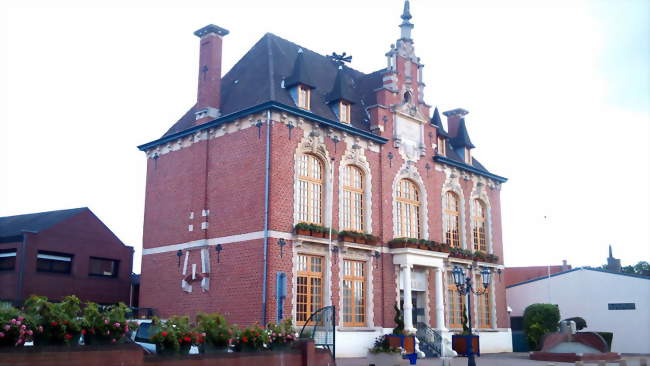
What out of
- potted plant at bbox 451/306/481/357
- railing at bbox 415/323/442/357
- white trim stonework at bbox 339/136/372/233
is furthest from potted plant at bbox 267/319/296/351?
potted plant at bbox 451/306/481/357

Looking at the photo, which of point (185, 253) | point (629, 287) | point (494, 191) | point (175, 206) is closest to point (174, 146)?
point (175, 206)

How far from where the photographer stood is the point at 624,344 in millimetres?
38219

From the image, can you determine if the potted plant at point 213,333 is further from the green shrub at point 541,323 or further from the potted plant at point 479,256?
the green shrub at point 541,323

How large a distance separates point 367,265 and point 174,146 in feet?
33.5

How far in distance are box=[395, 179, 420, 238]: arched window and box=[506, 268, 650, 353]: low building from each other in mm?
13244

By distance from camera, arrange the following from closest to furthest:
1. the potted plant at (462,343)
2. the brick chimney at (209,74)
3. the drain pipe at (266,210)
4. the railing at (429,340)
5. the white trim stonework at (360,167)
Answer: the drain pipe at (266,210) → the white trim stonework at (360,167) → the brick chimney at (209,74) → the railing at (429,340) → the potted plant at (462,343)

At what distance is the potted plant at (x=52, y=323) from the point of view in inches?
523

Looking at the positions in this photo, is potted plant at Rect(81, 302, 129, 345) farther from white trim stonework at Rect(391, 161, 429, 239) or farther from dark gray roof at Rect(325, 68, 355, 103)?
white trim stonework at Rect(391, 161, 429, 239)

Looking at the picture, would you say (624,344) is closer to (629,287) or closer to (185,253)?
(629,287)

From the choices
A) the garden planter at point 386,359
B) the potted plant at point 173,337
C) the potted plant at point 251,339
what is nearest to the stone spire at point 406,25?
the garden planter at point 386,359

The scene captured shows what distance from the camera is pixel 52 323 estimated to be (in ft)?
43.7

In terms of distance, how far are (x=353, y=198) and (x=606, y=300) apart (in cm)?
1865

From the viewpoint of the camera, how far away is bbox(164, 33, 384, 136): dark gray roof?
28812 millimetres

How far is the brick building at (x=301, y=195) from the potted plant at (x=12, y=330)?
12.6 meters
